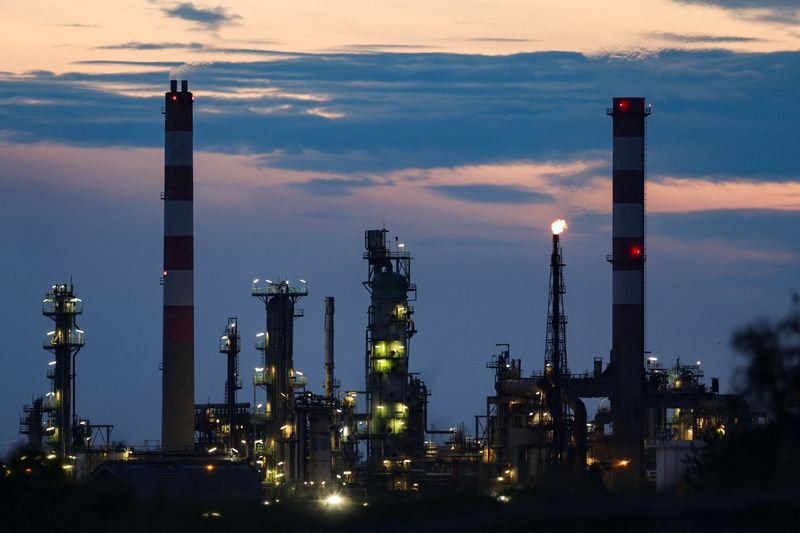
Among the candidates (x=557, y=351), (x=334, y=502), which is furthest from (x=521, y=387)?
(x=334, y=502)

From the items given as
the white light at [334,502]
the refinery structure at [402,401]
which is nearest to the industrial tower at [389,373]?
the refinery structure at [402,401]

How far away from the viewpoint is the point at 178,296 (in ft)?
195

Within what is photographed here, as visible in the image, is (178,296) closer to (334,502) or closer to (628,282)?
(628,282)

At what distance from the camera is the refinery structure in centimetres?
5816

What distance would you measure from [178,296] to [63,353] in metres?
9.90

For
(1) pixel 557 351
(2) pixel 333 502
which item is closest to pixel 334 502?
(2) pixel 333 502

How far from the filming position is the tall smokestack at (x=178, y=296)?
59.2 meters

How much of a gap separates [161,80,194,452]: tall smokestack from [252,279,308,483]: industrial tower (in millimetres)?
4175

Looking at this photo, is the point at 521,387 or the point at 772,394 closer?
the point at 772,394

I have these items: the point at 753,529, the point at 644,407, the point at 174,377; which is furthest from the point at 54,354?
the point at 753,529

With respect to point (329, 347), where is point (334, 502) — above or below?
below

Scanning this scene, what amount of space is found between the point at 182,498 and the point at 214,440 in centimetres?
4104

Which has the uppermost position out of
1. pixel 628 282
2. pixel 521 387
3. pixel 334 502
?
pixel 628 282

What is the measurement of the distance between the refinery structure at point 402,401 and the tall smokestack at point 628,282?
0.15 ft
